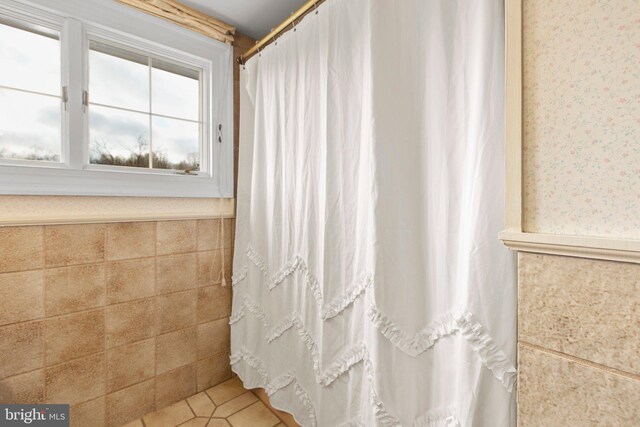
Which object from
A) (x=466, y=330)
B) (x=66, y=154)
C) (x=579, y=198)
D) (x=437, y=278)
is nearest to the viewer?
(x=579, y=198)

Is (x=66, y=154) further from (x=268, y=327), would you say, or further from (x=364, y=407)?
(x=364, y=407)

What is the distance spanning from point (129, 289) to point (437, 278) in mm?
1408

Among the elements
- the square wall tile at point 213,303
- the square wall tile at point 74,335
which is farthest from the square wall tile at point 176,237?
the square wall tile at point 74,335

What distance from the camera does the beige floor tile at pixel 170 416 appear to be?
4.56 feet

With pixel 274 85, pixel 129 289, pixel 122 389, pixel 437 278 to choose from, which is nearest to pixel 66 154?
pixel 129 289

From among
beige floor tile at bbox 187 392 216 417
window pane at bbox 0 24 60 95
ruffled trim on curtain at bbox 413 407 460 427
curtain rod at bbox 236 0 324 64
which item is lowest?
beige floor tile at bbox 187 392 216 417

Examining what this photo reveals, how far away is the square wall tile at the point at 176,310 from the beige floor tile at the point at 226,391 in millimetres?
423

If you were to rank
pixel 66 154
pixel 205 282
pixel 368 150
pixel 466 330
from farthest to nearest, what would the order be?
pixel 205 282
pixel 66 154
pixel 368 150
pixel 466 330

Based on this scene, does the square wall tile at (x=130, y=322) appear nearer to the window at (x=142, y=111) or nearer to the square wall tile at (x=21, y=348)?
the square wall tile at (x=21, y=348)

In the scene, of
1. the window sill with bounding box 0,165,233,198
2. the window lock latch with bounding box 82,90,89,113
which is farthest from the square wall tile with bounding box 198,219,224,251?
the window lock latch with bounding box 82,90,89,113

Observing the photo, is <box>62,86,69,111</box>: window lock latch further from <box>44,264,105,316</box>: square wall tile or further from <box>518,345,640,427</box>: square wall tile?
<box>518,345,640,427</box>: square wall tile

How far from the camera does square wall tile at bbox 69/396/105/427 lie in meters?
1.25

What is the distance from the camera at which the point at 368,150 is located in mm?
963

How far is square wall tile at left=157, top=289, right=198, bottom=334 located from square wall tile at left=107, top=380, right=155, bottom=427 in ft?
0.92
